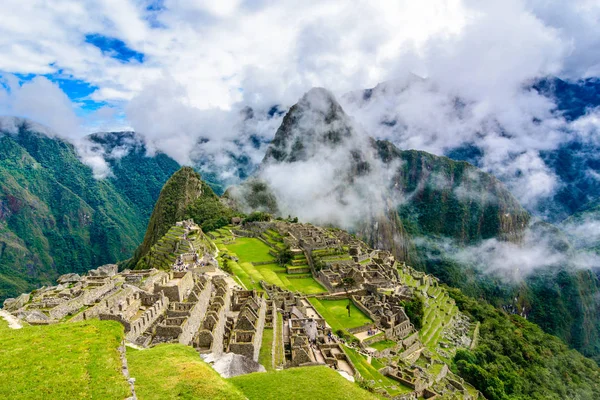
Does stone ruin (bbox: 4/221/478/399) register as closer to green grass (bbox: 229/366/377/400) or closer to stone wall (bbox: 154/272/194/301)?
stone wall (bbox: 154/272/194/301)

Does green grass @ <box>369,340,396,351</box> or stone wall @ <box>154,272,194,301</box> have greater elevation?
stone wall @ <box>154,272,194,301</box>

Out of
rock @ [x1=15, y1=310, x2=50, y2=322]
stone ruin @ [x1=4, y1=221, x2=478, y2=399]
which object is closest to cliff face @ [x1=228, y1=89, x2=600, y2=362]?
stone ruin @ [x1=4, y1=221, x2=478, y2=399]

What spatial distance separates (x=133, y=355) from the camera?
50.9ft

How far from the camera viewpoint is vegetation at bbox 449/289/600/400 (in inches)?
1638

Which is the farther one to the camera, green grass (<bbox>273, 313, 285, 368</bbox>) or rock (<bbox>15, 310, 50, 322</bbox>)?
green grass (<bbox>273, 313, 285, 368</bbox>)

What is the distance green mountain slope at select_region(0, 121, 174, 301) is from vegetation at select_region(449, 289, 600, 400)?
9620 centimetres

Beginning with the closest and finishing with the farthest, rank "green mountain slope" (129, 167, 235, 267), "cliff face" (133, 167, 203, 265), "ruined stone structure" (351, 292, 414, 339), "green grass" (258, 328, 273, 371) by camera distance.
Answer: "green grass" (258, 328, 273, 371) < "ruined stone structure" (351, 292, 414, 339) < "green mountain slope" (129, 167, 235, 267) < "cliff face" (133, 167, 203, 265)

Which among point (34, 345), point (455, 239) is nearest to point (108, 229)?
point (34, 345)

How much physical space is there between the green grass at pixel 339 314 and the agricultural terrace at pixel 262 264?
3.65m

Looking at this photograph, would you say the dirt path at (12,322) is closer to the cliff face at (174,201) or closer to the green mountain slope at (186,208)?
the green mountain slope at (186,208)

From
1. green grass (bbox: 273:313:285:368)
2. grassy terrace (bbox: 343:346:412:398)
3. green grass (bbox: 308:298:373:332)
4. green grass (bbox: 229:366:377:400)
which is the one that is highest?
green grass (bbox: 229:366:377:400)

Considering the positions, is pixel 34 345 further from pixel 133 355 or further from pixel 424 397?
pixel 424 397

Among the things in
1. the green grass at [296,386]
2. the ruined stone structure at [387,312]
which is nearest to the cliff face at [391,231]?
the ruined stone structure at [387,312]

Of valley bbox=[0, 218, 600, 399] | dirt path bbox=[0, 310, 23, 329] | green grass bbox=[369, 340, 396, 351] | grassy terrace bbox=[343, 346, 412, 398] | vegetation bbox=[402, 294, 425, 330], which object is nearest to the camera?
valley bbox=[0, 218, 600, 399]
